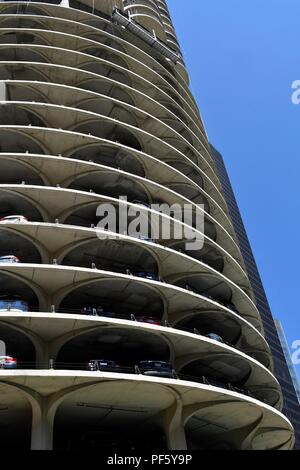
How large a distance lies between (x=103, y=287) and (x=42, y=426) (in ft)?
22.6

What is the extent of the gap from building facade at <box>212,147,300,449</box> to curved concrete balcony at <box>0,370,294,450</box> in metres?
62.4

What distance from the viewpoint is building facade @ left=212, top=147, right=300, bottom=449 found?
3693 inches

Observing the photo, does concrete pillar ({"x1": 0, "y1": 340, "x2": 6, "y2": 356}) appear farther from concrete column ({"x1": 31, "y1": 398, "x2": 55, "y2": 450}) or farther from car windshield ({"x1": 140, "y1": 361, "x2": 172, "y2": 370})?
car windshield ({"x1": 140, "y1": 361, "x2": 172, "y2": 370})

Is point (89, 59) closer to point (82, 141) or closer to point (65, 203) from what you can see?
point (82, 141)

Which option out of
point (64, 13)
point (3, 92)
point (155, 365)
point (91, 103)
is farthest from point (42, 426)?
point (64, 13)

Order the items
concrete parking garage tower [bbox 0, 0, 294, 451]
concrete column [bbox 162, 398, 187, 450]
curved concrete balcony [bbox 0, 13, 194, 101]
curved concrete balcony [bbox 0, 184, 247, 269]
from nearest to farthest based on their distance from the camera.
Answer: concrete parking garage tower [bbox 0, 0, 294, 451], concrete column [bbox 162, 398, 187, 450], curved concrete balcony [bbox 0, 184, 247, 269], curved concrete balcony [bbox 0, 13, 194, 101]

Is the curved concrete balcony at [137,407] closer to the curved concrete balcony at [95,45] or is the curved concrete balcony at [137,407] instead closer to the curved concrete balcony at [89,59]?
the curved concrete balcony at [89,59]

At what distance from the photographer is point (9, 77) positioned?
99.5ft

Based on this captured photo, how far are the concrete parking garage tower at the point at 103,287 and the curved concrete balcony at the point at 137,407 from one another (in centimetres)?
8

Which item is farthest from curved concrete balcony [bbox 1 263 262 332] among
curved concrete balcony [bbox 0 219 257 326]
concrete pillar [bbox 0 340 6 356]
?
concrete pillar [bbox 0 340 6 356]

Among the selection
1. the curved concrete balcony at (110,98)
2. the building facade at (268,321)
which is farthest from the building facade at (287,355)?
the curved concrete balcony at (110,98)

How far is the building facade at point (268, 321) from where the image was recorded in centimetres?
9381

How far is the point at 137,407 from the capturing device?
19.3 m
